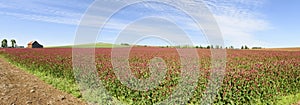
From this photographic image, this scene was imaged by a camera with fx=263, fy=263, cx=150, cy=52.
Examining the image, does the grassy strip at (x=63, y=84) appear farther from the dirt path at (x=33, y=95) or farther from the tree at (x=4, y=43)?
the tree at (x=4, y=43)

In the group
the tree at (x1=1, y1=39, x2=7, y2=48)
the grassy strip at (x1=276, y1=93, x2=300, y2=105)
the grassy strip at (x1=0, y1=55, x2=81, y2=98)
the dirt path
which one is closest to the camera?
the dirt path

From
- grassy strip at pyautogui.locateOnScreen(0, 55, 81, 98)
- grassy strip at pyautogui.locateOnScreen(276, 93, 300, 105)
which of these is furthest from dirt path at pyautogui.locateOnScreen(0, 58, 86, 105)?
grassy strip at pyautogui.locateOnScreen(276, 93, 300, 105)

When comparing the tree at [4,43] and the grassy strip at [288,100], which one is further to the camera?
the tree at [4,43]

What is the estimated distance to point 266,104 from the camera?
7414 mm

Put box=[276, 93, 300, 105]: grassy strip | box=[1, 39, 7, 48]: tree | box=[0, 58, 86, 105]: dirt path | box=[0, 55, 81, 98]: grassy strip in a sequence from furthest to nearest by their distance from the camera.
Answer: box=[1, 39, 7, 48]: tree, box=[0, 55, 81, 98]: grassy strip, box=[276, 93, 300, 105]: grassy strip, box=[0, 58, 86, 105]: dirt path

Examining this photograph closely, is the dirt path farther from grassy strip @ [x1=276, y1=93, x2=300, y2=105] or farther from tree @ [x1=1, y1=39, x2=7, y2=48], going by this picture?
tree @ [x1=1, y1=39, x2=7, y2=48]

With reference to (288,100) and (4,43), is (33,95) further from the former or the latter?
(4,43)

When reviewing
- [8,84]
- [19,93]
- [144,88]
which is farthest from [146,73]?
[8,84]

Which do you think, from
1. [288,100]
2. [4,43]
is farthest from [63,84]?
[4,43]

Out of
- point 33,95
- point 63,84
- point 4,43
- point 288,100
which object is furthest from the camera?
point 4,43

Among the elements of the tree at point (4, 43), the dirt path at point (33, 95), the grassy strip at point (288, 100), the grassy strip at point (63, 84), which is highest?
the tree at point (4, 43)

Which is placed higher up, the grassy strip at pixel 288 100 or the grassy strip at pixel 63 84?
the grassy strip at pixel 63 84

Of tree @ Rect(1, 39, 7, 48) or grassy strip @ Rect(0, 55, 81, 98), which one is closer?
grassy strip @ Rect(0, 55, 81, 98)

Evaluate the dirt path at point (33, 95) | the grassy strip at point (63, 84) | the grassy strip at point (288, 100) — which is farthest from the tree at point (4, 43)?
the grassy strip at point (288, 100)
